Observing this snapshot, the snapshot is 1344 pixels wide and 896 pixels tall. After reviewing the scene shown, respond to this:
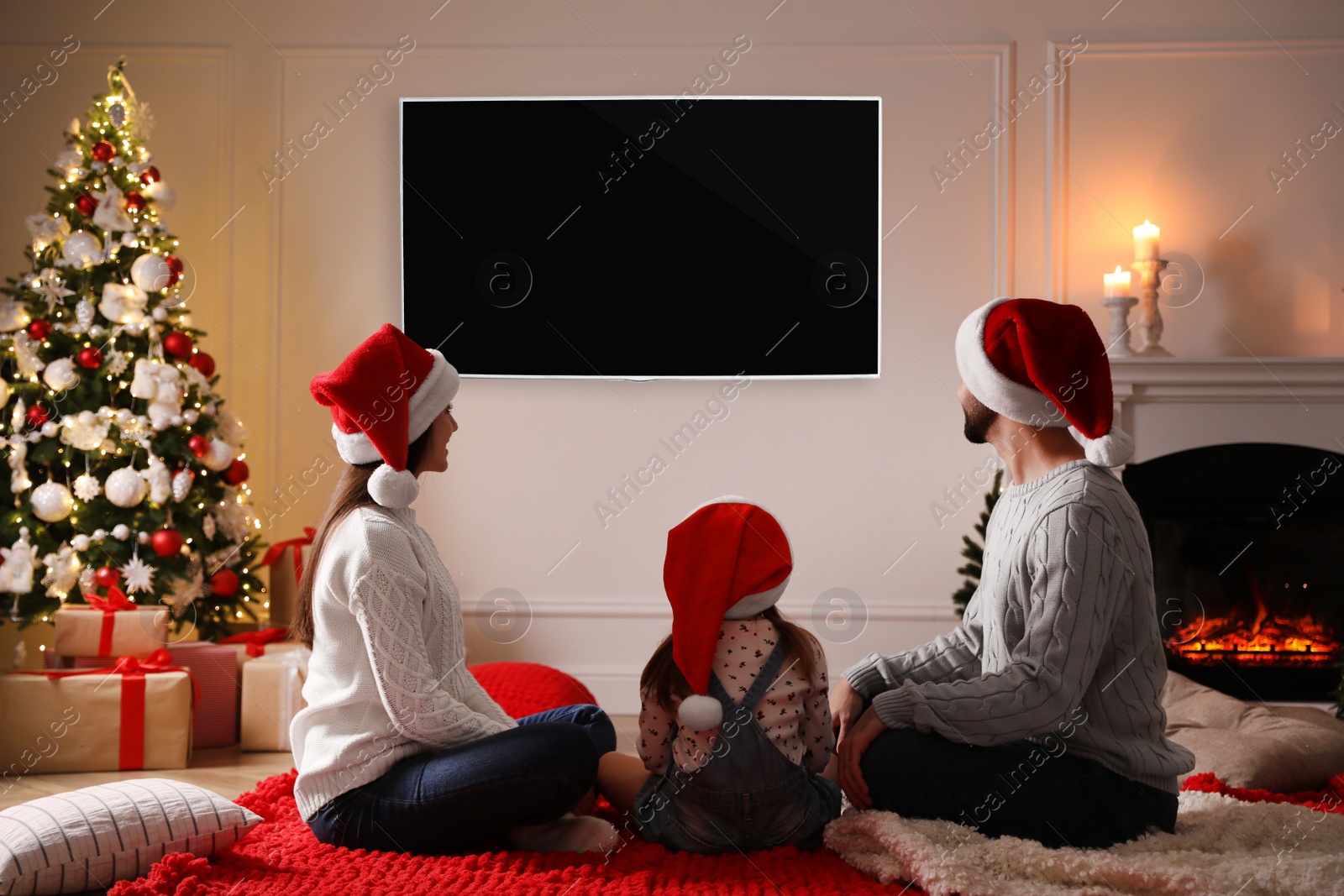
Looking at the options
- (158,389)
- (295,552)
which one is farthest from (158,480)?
(295,552)

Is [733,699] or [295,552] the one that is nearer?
[733,699]

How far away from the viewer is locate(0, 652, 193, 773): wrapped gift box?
2.83m

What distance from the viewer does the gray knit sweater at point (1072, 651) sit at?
64.3 inches

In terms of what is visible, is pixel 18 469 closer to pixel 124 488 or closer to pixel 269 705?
pixel 124 488

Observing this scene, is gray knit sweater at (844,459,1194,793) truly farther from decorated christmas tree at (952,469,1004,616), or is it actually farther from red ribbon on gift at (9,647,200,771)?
red ribbon on gift at (9,647,200,771)

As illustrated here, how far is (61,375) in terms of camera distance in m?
3.28

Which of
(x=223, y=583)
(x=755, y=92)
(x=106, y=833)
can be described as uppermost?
(x=755, y=92)

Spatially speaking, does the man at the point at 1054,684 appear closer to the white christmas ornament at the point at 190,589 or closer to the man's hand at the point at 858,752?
the man's hand at the point at 858,752

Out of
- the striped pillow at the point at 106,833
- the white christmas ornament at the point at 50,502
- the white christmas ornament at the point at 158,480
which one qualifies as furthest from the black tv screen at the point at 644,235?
the striped pillow at the point at 106,833

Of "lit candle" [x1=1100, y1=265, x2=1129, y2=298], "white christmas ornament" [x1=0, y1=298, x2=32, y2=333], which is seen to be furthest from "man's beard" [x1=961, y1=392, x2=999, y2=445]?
"white christmas ornament" [x1=0, y1=298, x2=32, y2=333]

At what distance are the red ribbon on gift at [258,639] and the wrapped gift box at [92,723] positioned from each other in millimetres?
353

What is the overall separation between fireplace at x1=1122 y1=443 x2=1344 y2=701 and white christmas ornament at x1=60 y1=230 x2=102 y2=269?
366 cm

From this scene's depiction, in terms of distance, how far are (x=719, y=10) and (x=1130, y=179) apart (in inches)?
67.7

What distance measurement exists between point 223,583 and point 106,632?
45 cm
